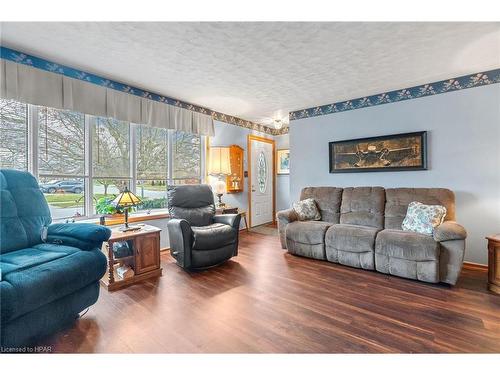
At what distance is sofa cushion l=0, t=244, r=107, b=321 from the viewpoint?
4.45 ft

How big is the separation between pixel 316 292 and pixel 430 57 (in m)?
2.71

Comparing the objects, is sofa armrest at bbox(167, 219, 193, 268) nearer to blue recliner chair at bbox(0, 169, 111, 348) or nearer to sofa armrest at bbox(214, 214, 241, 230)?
sofa armrest at bbox(214, 214, 241, 230)

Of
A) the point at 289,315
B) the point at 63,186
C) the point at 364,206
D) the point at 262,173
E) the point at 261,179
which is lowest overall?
the point at 289,315

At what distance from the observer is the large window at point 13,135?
2408 millimetres

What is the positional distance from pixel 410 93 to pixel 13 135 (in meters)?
4.87

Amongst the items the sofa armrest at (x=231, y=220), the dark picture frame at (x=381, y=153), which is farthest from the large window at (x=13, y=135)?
the dark picture frame at (x=381, y=153)

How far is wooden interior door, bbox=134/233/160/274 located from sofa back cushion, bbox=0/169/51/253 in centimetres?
83

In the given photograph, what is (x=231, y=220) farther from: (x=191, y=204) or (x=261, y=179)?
(x=261, y=179)

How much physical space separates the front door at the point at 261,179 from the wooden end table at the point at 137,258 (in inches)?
107

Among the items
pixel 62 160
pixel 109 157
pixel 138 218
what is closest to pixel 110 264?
pixel 138 218

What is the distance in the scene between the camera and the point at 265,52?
7.85 feet

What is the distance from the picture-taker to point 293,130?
4539mm

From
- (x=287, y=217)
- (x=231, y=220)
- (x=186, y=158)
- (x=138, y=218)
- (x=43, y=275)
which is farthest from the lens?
(x=186, y=158)
